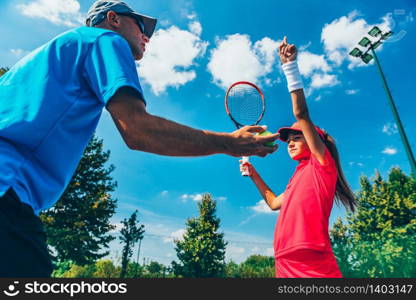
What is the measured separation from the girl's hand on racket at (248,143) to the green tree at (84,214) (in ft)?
69.6

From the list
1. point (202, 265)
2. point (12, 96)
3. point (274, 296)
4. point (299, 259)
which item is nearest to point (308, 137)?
point (299, 259)

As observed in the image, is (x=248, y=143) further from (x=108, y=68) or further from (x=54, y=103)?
(x=54, y=103)

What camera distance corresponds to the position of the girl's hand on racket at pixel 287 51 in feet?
11.6

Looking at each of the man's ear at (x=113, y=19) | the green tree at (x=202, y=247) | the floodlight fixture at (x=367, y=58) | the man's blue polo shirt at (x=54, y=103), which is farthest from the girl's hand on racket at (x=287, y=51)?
the green tree at (x=202, y=247)

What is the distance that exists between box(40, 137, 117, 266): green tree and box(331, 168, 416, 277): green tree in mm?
16341

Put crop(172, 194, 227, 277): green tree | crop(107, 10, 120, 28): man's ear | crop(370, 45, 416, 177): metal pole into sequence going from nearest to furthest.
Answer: crop(107, 10, 120, 28): man's ear → crop(370, 45, 416, 177): metal pole → crop(172, 194, 227, 277): green tree

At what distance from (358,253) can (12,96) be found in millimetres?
19173

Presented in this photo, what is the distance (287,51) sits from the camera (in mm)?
3568

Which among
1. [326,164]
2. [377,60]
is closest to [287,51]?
[326,164]

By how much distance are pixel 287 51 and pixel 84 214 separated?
21.5m

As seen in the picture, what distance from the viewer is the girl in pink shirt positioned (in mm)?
3291

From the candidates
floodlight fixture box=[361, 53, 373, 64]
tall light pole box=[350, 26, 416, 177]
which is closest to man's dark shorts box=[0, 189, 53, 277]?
tall light pole box=[350, 26, 416, 177]

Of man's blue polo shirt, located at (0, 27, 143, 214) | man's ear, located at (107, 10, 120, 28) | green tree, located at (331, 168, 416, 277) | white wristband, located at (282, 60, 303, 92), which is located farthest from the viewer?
green tree, located at (331, 168, 416, 277)

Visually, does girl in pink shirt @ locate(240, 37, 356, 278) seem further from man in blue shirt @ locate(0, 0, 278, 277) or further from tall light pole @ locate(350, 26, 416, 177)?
tall light pole @ locate(350, 26, 416, 177)
